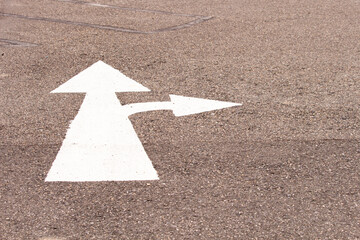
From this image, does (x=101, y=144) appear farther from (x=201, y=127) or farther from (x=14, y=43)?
(x=14, y=43)

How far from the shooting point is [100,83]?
633 cm

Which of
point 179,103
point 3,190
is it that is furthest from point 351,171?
point 3,190

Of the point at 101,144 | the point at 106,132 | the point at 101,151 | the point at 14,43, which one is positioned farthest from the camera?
the point at 14,43

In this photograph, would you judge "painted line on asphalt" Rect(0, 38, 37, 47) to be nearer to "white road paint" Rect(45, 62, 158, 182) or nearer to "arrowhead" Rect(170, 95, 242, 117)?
"white road paint" Rect(45, 62, 158, 182)

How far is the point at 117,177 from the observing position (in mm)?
4250

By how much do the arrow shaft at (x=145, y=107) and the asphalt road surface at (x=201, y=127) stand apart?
11cm

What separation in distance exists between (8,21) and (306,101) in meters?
5.45

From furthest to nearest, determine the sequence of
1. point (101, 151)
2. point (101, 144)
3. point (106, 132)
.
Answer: point (106, 132)
point (101, 144)
point (101, 151)

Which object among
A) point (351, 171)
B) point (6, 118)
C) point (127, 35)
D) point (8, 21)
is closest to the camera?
point (351, 171)

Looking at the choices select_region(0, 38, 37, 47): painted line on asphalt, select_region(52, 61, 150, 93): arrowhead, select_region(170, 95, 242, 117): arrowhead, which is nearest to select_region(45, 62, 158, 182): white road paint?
select_region(52, 61, 150, 93): arrowhead

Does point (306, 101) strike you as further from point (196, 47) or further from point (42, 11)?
point (42, 11)

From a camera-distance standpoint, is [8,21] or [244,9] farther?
[244,9]

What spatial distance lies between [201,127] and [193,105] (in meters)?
0.56

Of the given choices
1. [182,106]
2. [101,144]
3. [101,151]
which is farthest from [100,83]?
[101,151]
